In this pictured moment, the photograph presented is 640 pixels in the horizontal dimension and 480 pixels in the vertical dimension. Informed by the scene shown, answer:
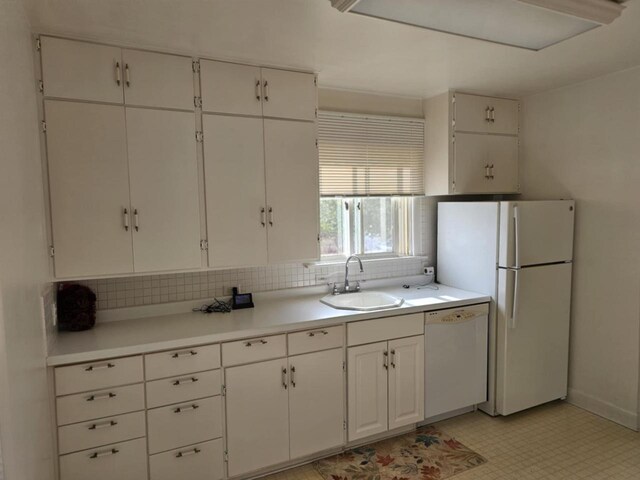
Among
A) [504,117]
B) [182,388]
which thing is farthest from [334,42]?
[182,388]

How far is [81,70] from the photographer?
2164 mm

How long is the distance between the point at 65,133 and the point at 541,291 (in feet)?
10.6

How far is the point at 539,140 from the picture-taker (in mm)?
3492

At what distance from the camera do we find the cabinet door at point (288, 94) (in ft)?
8.64

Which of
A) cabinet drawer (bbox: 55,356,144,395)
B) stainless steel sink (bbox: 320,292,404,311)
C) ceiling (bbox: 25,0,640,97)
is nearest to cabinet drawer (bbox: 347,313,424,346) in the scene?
stainless steel sink (bbox: 320,292,404,311)

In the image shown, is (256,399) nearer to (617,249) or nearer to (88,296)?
(88,296)

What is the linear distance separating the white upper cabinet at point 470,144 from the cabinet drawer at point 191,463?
2459 millimetres

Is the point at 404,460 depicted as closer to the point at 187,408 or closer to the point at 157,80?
the point at 187,408

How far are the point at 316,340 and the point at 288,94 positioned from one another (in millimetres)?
1558

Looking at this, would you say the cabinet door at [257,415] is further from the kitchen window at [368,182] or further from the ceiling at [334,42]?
the ceiling at [334,42]

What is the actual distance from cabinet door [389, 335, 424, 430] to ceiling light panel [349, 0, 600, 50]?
187cm

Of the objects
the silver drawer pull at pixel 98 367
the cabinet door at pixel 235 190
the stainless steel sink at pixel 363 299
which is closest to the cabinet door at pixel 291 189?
the cabinet door at pixel 235 190

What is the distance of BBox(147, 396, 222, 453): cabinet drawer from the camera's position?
219 cm

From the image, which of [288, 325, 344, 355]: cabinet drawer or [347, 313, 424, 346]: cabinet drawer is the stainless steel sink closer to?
[347, 313, 424, 346]: cabinet drawer
